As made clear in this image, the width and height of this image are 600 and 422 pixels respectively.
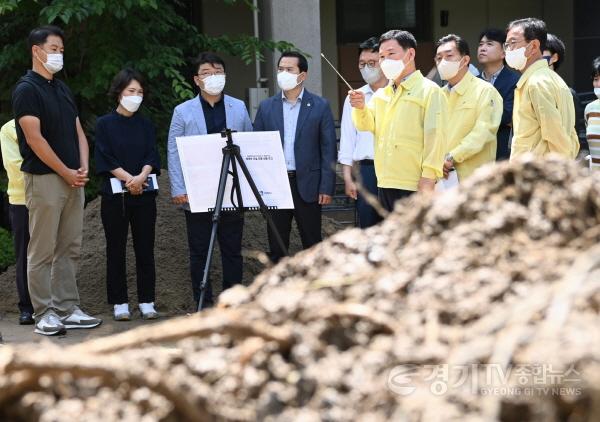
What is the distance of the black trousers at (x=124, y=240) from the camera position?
7.62 meters

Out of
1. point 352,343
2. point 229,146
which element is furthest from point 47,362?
point 229,146

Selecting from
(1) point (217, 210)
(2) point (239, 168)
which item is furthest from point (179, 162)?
(1) point (217, 210)

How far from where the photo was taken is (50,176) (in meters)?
6.99

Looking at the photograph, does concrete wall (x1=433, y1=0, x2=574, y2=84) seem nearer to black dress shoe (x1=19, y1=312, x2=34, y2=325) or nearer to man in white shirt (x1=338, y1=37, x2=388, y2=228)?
man in white shirt (x1=338, y1=37, x2=388, y2=228)

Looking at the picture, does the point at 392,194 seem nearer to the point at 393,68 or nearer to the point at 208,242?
the point at 393,68

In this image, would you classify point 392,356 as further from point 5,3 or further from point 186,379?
point 5,3

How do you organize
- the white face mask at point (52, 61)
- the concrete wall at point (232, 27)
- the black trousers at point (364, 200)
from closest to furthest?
the white face mask at point (52, 61), the black trousers at point (364, 200), the concrete wall at point (232, 27)

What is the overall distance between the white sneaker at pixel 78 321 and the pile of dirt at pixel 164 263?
520 mm

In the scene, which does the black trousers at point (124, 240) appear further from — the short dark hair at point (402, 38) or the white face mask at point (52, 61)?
the short dark hair at point (402, 38)

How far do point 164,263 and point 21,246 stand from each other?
127 centimetres

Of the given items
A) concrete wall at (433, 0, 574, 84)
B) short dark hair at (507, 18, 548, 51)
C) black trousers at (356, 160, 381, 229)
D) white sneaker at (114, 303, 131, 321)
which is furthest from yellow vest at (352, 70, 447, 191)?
concrete wall at (433, 0, 574, 84)

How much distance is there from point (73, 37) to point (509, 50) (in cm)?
442

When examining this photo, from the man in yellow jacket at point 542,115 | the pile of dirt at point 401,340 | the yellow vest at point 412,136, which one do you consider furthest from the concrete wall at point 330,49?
the pile of dirt at point 401,340

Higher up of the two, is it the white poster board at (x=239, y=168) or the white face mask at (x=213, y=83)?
the white face mask at (x=213, y=83)
